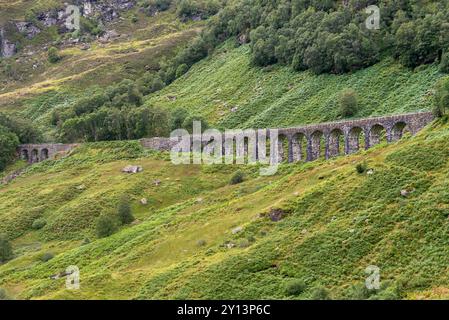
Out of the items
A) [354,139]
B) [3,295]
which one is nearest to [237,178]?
[354,139]

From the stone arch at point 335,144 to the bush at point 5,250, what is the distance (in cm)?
4463

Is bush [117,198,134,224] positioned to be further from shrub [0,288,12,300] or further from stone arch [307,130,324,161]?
stone arch [307,130,324,161]

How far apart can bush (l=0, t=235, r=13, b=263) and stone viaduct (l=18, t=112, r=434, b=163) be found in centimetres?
3883

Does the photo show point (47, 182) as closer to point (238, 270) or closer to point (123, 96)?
point (123, 96)

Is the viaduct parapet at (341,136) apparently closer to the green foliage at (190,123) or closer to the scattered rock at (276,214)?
the green foliage at (190,123)

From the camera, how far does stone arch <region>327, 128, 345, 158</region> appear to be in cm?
10950

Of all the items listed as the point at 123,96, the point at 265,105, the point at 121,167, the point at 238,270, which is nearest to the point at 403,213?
the point at 238,270

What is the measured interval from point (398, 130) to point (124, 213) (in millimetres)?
37927

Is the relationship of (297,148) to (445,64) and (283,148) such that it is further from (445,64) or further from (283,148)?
(445,64)

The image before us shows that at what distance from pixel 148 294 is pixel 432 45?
93740 mm

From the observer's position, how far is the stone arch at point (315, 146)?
11131cm

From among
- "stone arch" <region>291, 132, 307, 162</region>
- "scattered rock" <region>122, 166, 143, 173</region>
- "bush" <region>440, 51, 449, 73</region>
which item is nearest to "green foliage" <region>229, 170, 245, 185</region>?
"stone arch" <region>291, 132, 307, 162</region>

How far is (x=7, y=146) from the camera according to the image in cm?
15200
